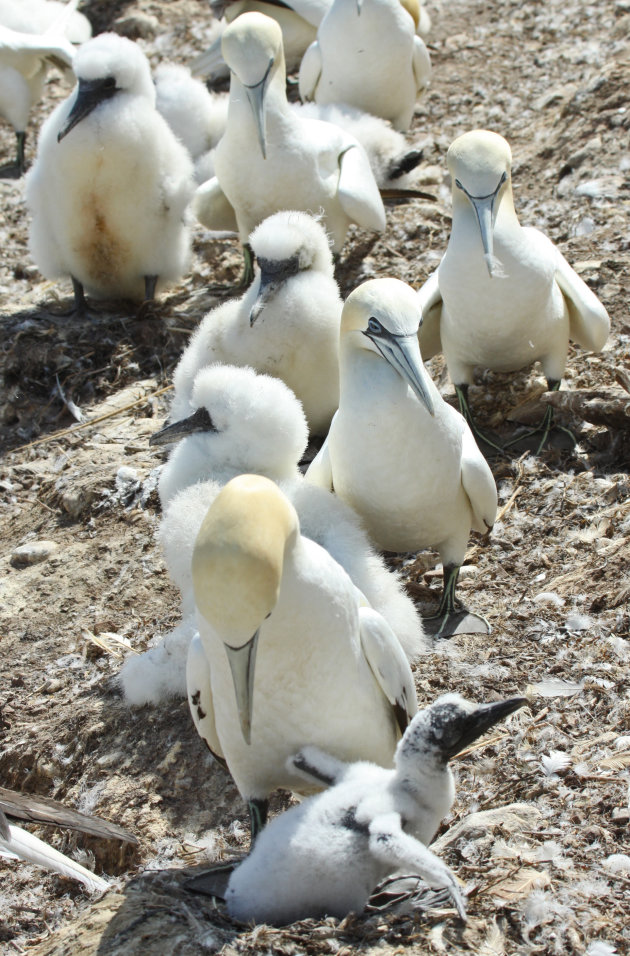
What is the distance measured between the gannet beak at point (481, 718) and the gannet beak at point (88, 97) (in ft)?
12.2

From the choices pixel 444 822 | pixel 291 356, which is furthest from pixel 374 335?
pixel 444 822

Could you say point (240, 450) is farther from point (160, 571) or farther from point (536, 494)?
point (536, 494)

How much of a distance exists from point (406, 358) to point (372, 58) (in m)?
3.73

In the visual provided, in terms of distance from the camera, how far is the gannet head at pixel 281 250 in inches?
174

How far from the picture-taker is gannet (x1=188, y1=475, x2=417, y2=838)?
2355mm

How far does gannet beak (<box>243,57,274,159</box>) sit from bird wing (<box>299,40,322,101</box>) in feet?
6.10

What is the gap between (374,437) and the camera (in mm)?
3463

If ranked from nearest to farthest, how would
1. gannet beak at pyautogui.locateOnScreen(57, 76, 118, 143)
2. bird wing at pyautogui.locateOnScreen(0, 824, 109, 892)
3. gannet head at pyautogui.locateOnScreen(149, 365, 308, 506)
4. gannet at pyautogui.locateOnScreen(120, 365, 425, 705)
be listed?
bird wing at pyautogui.locateOnScreen(0, 824, 109, 892) → gannet at pyautogui.locateOnScreen(120, 365, 425, 705) → gannet head at pyautogui.locateOnScreen(149, 365, 308, 506) → gannet beak at pyautogui.locateOnScreen(57, 76, 118, 143)

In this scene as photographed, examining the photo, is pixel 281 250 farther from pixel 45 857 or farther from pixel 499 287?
pixel 45 857

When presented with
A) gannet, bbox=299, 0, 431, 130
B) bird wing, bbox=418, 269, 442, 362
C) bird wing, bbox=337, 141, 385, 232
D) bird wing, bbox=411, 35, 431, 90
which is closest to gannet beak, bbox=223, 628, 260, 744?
bird wing, bbox=418, 269, 442, 362

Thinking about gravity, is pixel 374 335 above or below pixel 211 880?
above

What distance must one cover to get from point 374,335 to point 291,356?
1028 mm

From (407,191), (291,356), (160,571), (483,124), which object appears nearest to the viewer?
(160,571)

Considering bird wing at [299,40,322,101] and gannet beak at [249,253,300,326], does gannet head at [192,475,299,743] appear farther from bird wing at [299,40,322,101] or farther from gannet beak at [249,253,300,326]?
bird wing at [299,40,322,101]
